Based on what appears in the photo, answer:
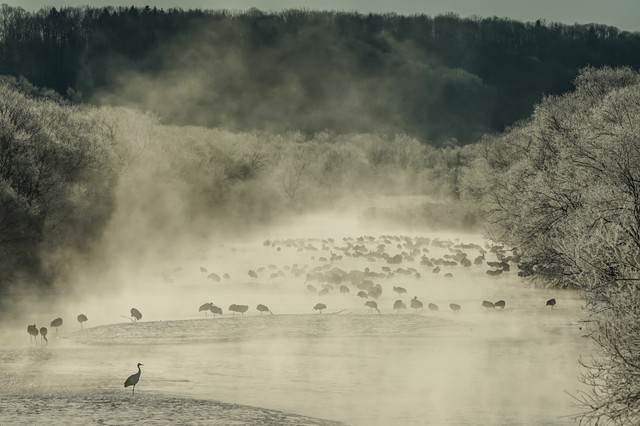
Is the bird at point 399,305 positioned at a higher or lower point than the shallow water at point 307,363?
higher

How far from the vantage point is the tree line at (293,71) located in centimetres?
16350

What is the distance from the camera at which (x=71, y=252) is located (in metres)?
47.1

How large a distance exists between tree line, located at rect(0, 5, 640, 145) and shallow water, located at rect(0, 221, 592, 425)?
12899cm

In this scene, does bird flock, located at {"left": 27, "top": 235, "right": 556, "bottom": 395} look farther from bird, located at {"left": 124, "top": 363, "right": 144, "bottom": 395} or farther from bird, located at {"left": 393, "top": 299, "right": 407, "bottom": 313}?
bird, located at {"left": 124, "top": 363, "right": 144, "bottom": 395}

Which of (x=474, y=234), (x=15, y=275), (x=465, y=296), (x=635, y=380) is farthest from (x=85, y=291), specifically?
(x=474, y=234)

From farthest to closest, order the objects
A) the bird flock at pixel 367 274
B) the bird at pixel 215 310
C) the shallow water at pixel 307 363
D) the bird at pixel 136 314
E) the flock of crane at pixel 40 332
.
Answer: the bird flock at pixel 367 274, the bird at pixel 215 310, the bird at pixel 136 314, the flock of crane at pixel 40 332, the shallow water at pixel 307 363

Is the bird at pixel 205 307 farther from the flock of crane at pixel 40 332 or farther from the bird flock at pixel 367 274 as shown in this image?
the flock of crane at pixel 40 332

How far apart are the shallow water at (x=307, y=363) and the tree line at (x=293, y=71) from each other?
12899cm

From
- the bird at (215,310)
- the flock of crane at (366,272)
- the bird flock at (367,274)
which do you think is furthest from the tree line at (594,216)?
the bird at (215,310)

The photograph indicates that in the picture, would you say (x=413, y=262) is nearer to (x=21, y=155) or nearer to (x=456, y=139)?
(x=21, y=155)

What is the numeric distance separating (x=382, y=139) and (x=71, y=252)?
113885 millimetres

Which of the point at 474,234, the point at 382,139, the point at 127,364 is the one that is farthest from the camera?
the point at 382,139

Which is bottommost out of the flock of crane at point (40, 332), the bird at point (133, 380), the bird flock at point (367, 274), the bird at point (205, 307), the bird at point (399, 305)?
the bird at point (133, 380)

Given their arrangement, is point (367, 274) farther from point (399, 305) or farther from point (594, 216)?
point (594, 216)
